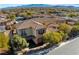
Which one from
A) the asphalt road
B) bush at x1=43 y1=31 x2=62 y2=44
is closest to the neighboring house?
bush at x1=43 y1=31 x2=62 y2=44

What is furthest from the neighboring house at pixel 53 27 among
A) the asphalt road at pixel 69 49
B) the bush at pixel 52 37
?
the asphalt road at pixel 69 49

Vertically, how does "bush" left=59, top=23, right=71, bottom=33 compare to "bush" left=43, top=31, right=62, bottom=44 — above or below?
above

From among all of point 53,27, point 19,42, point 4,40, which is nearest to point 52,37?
point 53,27

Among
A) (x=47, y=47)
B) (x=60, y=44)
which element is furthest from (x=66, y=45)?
(x=47, y=47)

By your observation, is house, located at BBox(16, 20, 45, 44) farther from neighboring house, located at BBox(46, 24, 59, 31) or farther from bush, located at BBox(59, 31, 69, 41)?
bush, located at BBox(59, 31, 69, 41)

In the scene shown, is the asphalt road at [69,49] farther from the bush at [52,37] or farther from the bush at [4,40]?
the bush at [4,40]

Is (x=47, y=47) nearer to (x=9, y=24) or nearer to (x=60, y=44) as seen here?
(x=60, y=44)

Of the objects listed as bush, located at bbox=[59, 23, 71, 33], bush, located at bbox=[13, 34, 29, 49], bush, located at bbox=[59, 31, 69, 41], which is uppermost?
bush, located at bbox=[59, 23, 71, 33]
